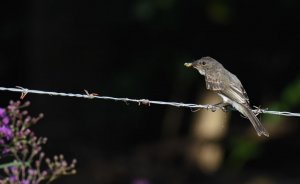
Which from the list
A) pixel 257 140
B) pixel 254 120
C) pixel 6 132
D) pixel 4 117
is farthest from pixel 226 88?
pixel 257 140

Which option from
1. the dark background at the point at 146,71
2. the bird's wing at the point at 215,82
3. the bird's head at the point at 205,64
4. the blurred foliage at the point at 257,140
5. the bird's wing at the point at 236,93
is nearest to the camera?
the bird's wing at the point at 236,93

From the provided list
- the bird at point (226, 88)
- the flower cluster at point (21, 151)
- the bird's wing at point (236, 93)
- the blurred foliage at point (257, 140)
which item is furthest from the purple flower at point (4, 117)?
the blurred foliage at point (257, 140)

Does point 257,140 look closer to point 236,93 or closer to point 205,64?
point 205,64

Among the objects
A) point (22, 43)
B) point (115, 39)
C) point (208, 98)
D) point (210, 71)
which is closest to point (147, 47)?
point (115, 39)

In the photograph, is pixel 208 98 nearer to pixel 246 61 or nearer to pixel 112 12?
pixel 246 61

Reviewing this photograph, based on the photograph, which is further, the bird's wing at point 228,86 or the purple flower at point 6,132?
the bird's wing at point 228,86

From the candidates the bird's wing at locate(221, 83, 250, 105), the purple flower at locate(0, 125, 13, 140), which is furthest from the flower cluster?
the bird's wing at locate(221, 83, 250, 105)

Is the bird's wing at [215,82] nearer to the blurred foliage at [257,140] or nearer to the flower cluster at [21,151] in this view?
the blurred foliage at [257,140]
